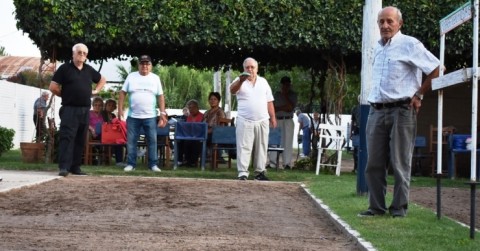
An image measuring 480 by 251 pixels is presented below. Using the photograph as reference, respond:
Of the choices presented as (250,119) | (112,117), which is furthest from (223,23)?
(112,117)

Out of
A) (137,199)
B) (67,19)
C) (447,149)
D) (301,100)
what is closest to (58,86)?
(67,19)

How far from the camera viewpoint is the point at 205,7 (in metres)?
18.9

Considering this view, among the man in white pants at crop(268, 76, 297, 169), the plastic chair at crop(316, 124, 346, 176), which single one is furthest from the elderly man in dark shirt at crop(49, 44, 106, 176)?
the man in white pants at crop(268, 76, 297, 169)

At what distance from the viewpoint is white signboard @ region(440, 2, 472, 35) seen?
8.12 m

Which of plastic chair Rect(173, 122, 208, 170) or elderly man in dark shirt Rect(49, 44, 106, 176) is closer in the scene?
elderly man in dark shirt Rect(49, 44, 106, 176)

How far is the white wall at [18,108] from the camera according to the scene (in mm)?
32191

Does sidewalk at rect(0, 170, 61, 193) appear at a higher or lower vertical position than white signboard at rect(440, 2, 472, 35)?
lower

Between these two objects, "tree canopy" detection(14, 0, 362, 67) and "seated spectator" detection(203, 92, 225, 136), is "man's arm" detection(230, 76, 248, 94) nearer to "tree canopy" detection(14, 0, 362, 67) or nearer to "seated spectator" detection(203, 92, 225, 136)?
"tree canopy" detection(14, 0, 362, 67)

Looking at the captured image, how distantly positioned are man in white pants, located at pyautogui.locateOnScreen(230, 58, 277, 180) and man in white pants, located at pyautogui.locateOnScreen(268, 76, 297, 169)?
16.5ft

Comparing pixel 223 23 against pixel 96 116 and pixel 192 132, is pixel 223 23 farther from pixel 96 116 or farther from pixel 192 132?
pixel 96 116

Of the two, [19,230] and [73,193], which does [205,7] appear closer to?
[73,193]

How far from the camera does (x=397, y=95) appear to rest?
948 cm

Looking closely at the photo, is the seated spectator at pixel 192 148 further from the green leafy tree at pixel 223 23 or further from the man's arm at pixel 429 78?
the man's arm at pixel 429 78

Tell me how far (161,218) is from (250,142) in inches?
257
